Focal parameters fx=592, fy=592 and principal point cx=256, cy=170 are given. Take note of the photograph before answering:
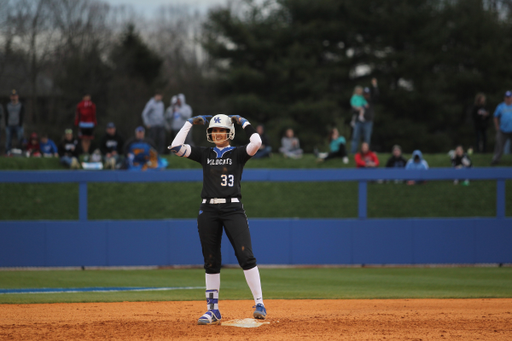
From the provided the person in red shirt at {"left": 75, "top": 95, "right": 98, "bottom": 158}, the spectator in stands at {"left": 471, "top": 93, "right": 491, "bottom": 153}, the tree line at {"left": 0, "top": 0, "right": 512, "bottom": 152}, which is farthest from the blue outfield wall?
the tree line at {"left": 0, "top": 0, "right": 512, "bottom": 152}

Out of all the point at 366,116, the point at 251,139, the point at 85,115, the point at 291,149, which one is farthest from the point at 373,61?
the point at 251,139

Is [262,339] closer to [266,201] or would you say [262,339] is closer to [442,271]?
[442,271]

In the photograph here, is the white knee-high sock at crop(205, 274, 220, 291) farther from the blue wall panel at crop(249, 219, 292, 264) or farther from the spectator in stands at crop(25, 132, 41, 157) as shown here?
the spectator in stands at crop(25, 132, 41, 157)

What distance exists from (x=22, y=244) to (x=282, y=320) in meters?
8.06

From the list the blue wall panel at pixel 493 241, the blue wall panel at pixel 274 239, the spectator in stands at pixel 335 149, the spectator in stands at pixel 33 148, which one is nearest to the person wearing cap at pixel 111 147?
the spectator in stands at pixel 33 148

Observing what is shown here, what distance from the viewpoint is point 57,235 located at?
13.0 metres

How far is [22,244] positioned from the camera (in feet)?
42.3

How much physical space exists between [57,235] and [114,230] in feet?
4.02

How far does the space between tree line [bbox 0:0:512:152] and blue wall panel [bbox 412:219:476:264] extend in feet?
52.1

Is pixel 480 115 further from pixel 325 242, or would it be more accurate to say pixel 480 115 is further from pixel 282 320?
pixel 282 320

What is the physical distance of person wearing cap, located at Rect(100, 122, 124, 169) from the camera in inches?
680

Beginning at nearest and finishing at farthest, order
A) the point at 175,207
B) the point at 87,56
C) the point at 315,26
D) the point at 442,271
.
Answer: the point at 442,271
the point at 175,207
the point at 315,26
the point at 87,56

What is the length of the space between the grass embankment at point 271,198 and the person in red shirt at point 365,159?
28.1 inches

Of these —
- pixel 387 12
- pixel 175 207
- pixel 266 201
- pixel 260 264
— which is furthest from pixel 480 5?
pixel 260 264
